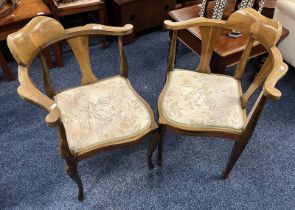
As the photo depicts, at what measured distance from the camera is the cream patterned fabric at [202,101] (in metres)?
1.18

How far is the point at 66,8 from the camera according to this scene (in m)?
1.87

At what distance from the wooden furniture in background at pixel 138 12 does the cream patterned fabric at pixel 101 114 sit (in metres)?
0.98

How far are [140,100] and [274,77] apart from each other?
1.92 ft

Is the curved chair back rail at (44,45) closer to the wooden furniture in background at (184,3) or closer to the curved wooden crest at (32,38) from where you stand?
the curved wooden crest at (32,38)

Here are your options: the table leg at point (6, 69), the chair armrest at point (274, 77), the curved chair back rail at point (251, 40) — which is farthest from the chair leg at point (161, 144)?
the table leg at point (6, 69)

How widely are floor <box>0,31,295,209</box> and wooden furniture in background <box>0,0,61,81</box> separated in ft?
1.51

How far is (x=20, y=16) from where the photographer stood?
169cm

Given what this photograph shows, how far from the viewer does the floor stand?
1.35 meters

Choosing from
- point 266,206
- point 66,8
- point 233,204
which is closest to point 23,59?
point 66,8

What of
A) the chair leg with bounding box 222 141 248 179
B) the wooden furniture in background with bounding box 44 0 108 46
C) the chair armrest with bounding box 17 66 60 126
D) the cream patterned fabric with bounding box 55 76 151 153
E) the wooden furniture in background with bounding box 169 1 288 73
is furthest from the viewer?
the wooden furniture in background with bounding box 44 0 108 46

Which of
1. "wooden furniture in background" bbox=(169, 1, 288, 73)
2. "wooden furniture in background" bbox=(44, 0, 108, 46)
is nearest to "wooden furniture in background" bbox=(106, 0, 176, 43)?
"wooden furniture in background" bbox=(44, 0, 108, 46)

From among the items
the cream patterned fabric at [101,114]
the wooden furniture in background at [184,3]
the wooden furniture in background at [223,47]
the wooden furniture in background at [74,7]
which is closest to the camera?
the cream patterned fabric at [101,114]

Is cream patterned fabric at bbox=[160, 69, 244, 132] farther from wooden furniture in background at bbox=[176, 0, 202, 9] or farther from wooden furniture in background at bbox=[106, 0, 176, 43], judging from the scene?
wooden furniture in background at bbox=[176, 0, 202, 9]

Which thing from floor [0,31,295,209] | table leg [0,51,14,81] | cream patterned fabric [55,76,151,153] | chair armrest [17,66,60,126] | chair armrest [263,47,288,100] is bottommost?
floor [0,31,295,209]
